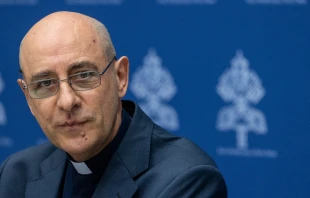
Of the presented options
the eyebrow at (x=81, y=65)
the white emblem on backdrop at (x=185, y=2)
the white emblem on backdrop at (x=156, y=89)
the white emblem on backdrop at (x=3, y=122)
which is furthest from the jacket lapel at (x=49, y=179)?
the white emblem on backdrop at (x=3, y=122)

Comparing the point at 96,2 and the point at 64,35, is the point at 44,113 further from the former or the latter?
the point at 96,2

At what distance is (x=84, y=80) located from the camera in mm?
1791

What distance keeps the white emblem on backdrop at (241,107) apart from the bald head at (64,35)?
99cm

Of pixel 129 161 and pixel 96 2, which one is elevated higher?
pixel 96 2

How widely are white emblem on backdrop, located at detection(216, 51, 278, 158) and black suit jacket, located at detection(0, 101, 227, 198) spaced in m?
0.80

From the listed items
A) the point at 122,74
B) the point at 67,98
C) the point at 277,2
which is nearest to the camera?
the point at 67,98

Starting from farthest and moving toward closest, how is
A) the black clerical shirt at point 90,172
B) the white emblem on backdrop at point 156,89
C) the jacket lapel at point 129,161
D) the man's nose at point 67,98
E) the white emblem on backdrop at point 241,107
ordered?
the white emblem on backdrop at point 156,89 → the white emblem on backdrop at point 241,107 → the black clerical shirt at point 90,172 → the jacket lapel at point 129,161 → the man's nose at point 67,98

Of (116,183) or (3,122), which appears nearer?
(116,183)

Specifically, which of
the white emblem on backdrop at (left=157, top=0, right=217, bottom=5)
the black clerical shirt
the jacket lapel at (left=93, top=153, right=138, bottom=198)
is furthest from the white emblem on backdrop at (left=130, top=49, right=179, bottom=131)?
the jacket lapel at (left=93, top=153, right=138, bottom=198)

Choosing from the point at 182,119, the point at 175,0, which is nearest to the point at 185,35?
the point at 175,0

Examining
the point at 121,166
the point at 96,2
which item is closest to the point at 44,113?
the point at 121,166

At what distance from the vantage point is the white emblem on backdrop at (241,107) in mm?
2727

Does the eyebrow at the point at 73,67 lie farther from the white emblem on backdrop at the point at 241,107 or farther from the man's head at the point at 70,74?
the white emblem on backdrop at the point at 241,107

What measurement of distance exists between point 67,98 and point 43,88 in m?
0.12
